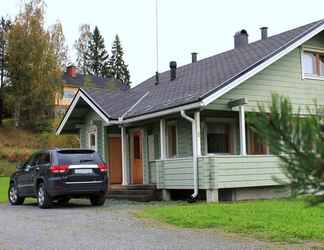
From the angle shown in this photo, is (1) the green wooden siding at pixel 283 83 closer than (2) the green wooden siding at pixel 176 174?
No

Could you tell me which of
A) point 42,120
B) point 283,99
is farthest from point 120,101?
point 42,120

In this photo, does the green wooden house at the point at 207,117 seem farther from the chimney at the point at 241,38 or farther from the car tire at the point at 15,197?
the car tire at the point at 15,197

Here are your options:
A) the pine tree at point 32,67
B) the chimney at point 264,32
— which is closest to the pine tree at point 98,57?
the pine tree at point 32,67

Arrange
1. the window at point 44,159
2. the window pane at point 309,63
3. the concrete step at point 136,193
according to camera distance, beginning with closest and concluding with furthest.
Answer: the window at point 44,159 → the concrete step at point 136,193 → the window pane at point 309,63

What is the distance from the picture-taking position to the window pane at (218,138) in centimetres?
1833

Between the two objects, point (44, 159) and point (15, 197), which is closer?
point (44, 159)

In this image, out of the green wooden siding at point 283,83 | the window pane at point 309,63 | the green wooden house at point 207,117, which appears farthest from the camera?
the window pane at point 309,63

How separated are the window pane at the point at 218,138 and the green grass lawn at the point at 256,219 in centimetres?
540

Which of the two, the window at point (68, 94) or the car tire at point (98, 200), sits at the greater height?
the window at point (68, 94)

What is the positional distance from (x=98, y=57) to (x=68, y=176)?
74460 mm

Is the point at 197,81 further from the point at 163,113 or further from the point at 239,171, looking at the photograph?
the point at 239,171

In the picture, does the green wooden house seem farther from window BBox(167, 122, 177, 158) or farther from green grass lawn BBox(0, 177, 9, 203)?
green grass lawn BBox(0, 177, 9, 203)

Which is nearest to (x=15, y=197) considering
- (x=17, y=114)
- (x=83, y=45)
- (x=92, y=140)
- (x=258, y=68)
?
(x=92, y=140)

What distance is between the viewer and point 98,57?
87750 millimetres
